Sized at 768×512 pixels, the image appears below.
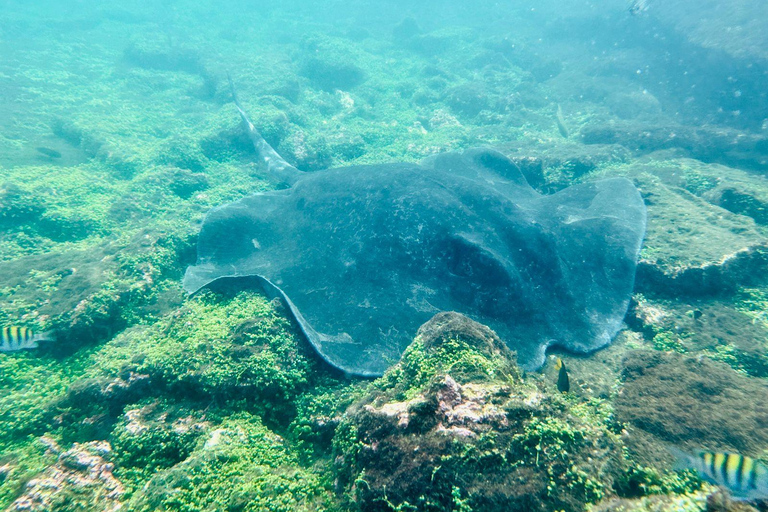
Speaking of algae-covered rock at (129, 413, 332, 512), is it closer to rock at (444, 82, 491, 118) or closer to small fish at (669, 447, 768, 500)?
small fish at (669, 447, 768, 500)

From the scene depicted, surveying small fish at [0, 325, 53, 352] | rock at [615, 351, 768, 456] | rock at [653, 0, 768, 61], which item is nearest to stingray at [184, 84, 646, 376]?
rock at [615, 351, 768, 456]

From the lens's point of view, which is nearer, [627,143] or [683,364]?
[683,364]

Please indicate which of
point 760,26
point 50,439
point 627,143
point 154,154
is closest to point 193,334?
point 50,439

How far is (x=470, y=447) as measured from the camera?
7.41ft

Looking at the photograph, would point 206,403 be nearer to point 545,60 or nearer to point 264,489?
point 264,489

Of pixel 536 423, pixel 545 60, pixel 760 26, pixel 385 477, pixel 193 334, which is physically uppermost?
pixel 760 26

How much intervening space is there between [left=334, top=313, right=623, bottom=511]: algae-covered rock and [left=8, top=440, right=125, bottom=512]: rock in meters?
2.24

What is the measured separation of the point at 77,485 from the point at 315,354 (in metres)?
2.49

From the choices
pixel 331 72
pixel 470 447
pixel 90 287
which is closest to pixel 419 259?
pixel 470 447

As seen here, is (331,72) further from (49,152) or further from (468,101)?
(49,152)

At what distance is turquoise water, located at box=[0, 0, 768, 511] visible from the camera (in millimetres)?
2455

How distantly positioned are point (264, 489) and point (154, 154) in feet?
40.0

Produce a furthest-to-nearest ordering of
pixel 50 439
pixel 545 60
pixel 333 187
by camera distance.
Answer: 1. pixel 545 60
2. pixel 333 187
3. pixel 50 439

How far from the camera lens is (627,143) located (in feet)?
36.9
